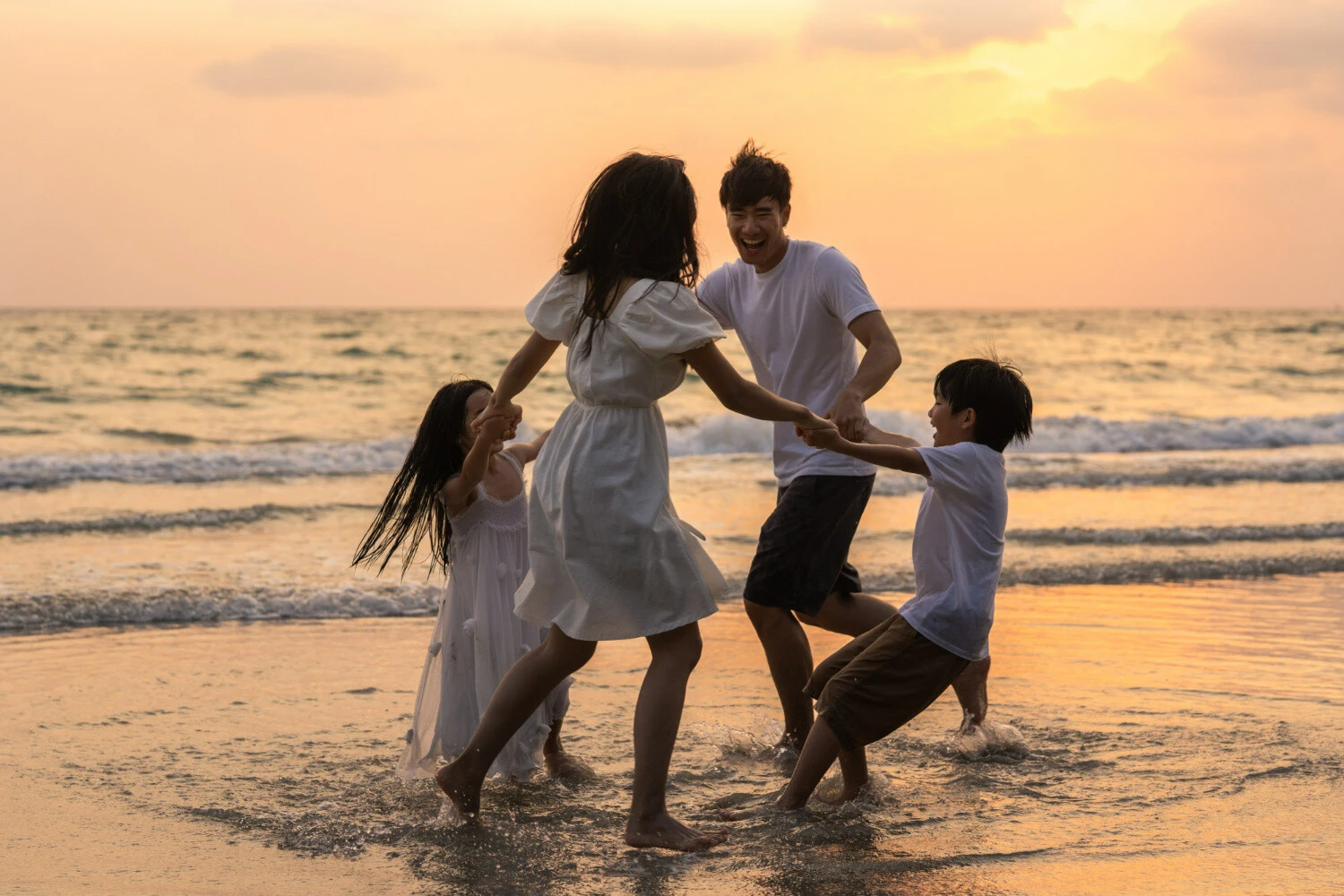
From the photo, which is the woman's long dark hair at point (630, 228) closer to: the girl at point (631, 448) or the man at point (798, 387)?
the girl at point (631, 448)

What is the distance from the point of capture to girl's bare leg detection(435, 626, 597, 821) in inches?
136

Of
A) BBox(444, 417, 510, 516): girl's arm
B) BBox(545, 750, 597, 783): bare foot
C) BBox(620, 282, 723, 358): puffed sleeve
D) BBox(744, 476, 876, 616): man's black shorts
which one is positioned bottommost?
BBox(545, 750, 597, 783): bare foot

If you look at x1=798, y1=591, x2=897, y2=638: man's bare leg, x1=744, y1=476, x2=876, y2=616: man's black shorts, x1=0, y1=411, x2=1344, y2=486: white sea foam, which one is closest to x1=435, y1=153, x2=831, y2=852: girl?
x1=744, y1=476, x2=876, y2=616: man's black shorts

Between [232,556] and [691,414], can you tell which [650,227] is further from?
[691,414]

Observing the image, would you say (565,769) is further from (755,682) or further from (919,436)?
(919,436)

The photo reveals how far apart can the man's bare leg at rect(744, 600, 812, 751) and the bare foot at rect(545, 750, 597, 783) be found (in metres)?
0.69

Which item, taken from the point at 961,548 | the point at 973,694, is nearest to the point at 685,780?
the point at 973,694

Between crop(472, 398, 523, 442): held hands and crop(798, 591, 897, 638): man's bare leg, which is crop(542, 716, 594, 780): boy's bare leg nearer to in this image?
crop(798, 591, 897, 638): man's bare leg

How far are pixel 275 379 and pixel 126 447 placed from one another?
8301mm

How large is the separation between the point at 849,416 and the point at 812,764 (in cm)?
102

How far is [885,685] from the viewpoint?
353 cm

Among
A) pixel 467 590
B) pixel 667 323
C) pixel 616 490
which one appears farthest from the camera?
pixel 467 590

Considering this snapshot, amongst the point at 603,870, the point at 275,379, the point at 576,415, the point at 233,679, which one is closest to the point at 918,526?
the point at 576,415

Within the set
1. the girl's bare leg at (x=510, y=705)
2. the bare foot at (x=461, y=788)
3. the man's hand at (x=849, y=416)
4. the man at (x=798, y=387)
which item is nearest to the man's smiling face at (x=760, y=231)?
the man at (x=798, y=387)
